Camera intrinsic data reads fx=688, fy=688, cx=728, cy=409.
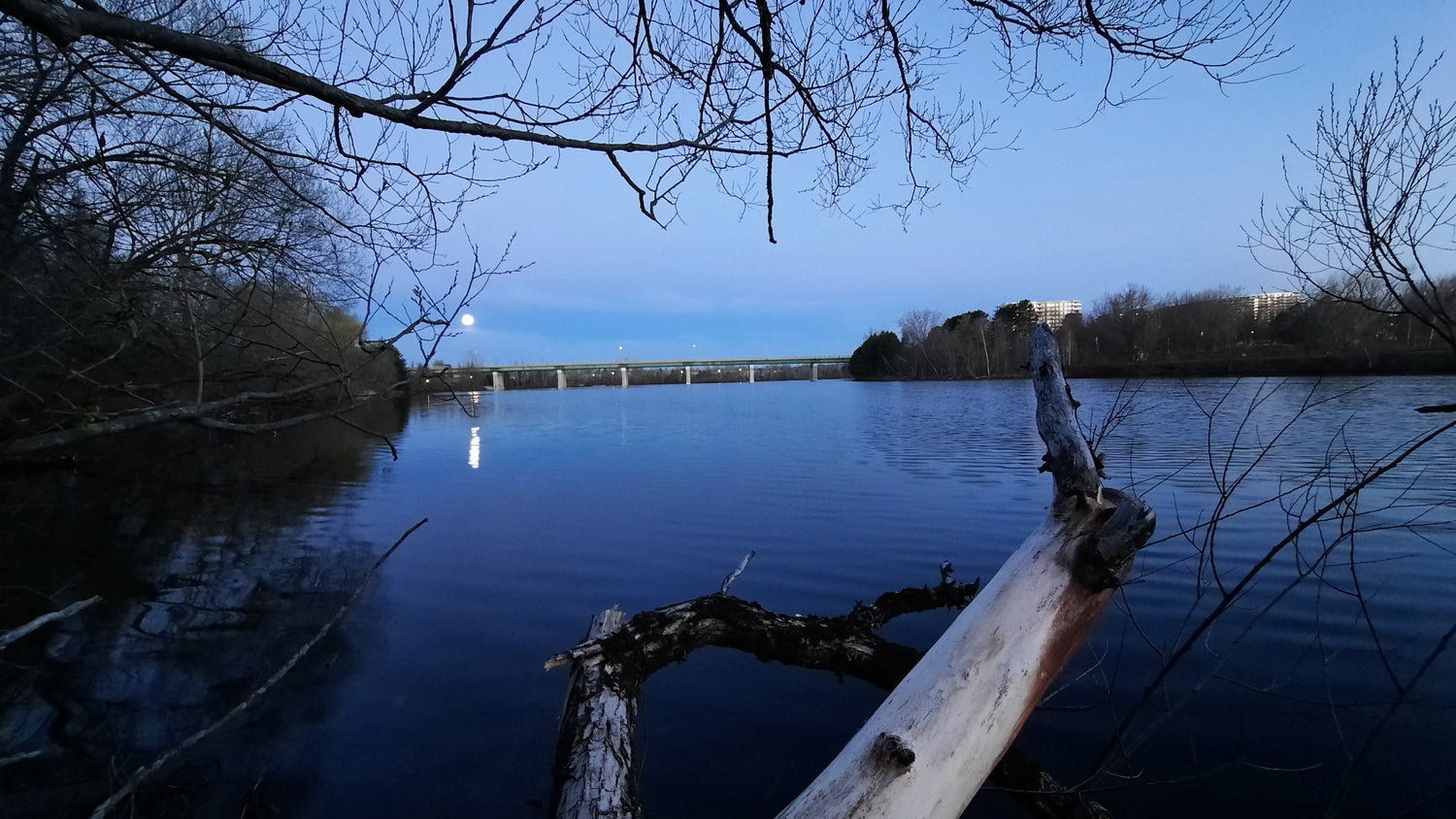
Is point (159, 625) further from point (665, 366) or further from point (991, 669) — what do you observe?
point (665, 366)

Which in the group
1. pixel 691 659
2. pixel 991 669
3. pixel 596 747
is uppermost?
pixel 991 669

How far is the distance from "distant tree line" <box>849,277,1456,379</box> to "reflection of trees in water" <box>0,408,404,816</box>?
4887 millimetres

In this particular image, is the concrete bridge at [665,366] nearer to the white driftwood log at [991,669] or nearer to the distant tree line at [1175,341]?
the distant tree line at [1175,341]

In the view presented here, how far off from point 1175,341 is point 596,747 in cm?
2132

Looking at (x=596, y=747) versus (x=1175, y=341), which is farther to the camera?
(x=1175, y=341)

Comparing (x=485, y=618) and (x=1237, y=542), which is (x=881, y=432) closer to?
(x=1237, y=542)

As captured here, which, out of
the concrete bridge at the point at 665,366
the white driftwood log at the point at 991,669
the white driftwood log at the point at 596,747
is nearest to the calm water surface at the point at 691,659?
the white driftwood log at the point at 991,669

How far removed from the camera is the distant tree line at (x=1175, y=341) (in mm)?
7598

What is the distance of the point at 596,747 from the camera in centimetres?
261

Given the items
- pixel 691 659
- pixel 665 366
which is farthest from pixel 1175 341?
pixel 665 366

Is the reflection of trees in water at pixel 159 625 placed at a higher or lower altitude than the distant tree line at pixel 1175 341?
lower

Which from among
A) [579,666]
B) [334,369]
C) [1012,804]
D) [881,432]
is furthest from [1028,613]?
[881,432]

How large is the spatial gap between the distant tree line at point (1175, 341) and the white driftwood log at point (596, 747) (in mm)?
2186

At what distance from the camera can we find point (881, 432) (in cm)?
1930
